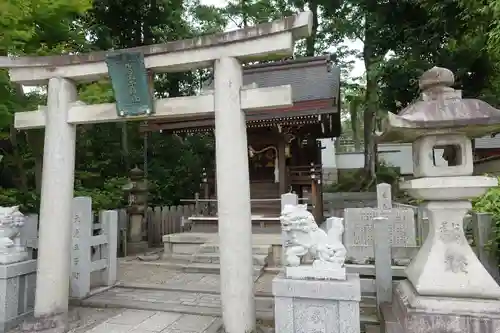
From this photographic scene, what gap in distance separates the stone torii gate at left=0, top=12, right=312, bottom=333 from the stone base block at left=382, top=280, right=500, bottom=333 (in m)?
1.85

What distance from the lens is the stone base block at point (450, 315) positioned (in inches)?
143

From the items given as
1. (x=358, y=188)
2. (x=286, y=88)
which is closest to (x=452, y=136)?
(x=286, y=88)

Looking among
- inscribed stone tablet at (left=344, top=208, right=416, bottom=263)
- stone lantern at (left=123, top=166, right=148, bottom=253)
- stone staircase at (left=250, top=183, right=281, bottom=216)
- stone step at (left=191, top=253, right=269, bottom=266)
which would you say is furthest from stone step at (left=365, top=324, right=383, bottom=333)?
stone lantern at (left=123, top=166, right=148, bottom=253)

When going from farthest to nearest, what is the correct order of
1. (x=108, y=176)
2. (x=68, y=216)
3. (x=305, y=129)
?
(x=108, y=176) < (x=305, y=129) < (x=68, y=216)

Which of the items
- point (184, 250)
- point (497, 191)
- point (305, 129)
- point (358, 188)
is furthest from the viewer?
point (358, 188)

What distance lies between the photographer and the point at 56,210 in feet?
15.8

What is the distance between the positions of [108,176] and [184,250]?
7580 mm

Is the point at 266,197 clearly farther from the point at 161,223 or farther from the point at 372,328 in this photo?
the point at 372,328

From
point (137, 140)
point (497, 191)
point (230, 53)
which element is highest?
point (137, 140)

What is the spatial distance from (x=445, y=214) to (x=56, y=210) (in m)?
5.11

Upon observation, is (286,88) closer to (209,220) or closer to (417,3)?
(209,220)

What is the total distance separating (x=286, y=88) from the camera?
13.8 ft

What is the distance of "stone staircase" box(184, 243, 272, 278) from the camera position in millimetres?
8219

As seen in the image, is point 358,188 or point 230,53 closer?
point 230,53
